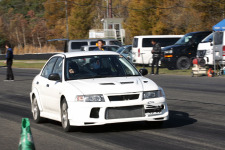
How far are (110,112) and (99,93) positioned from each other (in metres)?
0.35

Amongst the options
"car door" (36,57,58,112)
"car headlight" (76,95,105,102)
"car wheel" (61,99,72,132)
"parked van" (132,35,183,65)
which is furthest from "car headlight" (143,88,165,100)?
"parked van" (132,35,183,65)

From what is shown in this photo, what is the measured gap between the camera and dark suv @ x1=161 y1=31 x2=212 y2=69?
97.6 ft

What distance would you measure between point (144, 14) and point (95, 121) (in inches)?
1655

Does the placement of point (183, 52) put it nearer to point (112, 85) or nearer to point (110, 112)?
point (112, 85)

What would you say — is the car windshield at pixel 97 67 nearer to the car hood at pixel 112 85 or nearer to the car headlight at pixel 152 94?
the car hood at pixel 112 85

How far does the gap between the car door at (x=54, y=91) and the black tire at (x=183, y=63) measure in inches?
785

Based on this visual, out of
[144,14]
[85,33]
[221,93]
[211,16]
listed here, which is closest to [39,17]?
[85,33]

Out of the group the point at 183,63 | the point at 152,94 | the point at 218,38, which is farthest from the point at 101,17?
the point at 152,94

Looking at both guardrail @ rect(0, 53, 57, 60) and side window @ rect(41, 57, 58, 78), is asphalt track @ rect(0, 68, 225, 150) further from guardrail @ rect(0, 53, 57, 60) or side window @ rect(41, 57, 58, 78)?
guardrail @ rect(0, 53, 57, 60)

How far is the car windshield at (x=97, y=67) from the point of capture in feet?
31.9

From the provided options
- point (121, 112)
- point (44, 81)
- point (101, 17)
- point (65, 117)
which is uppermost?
point (101, 17)

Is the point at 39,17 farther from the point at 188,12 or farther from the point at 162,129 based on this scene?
the point at 162,129

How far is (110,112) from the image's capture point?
862cm

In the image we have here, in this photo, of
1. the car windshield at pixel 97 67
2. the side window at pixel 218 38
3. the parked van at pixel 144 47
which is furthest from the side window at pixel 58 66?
the parked van at pixel 144 47
